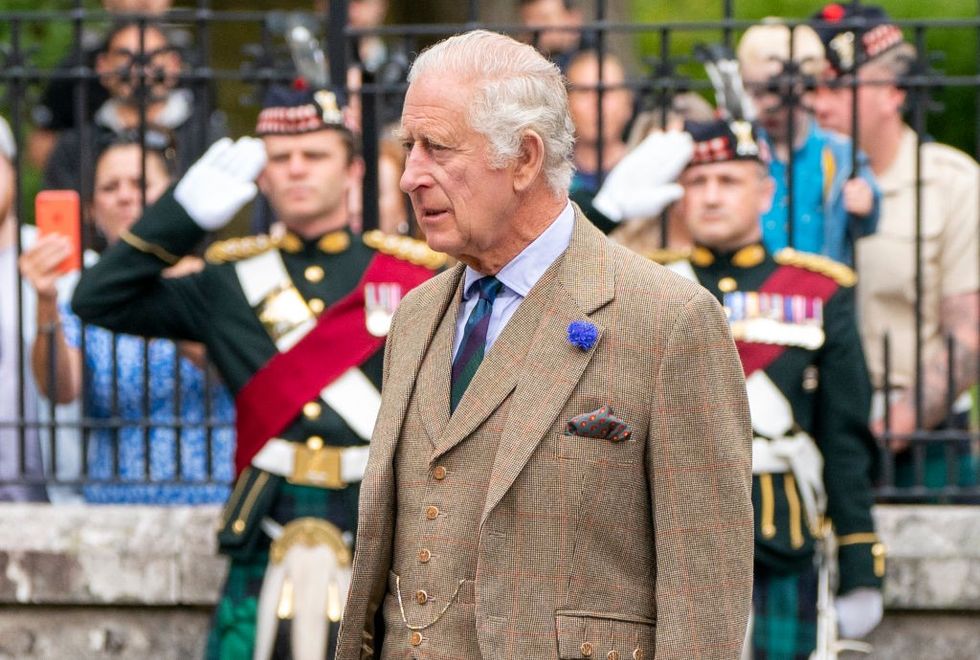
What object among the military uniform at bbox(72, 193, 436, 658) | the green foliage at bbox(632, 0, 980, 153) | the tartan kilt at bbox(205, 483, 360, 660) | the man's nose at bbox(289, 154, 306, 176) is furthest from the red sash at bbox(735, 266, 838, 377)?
the green foliage at bbox(632, 0, 980, 153)

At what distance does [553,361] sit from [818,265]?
8.14 ft

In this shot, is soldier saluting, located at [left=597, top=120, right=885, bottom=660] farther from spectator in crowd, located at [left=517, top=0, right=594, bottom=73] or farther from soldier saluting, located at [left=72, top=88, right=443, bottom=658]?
soldier saluting, located at [left=72, top=88, right=443, bottom=658]

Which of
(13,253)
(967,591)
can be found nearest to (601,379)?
(967,591)

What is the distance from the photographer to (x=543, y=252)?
330 centimetres

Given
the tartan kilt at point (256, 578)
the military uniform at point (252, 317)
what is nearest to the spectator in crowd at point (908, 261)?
the military uniform at point (252, 317)

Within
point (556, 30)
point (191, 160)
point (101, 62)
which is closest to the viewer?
point (556, 30)

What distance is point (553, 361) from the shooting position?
3.18 m

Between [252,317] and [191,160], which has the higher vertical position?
[191,160]

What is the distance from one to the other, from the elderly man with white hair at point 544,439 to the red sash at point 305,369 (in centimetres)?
196

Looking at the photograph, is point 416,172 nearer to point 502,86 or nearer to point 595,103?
point 502,86

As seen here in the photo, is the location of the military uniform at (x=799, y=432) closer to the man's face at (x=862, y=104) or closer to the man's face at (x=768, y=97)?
the man's face at (x=768, y=97)

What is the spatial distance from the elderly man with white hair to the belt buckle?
6.22 ft

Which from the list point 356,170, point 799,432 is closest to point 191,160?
point 356,170

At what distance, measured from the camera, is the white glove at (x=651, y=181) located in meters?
5.48
